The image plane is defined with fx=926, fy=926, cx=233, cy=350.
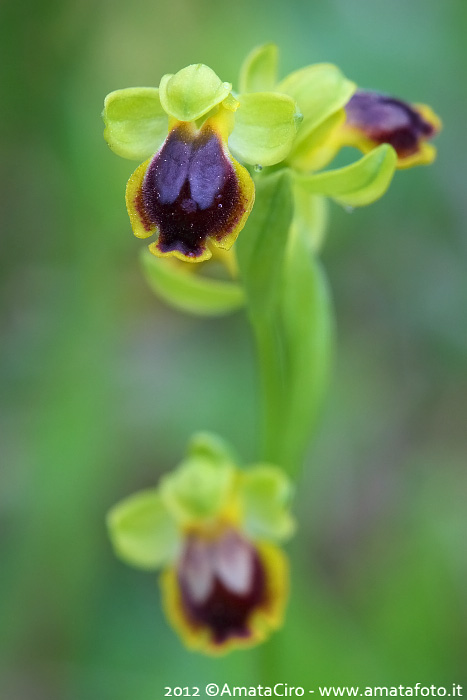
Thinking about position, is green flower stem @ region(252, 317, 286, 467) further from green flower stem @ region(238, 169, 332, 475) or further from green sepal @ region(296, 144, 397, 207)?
green sepal @ region(296, 144, 397, 207)

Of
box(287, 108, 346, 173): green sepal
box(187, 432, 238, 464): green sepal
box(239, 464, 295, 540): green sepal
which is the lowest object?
box(239, 464, 295, 540): green sepal

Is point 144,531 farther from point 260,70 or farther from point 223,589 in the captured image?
point 260,70

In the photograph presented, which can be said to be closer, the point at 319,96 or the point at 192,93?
the point at 192,93

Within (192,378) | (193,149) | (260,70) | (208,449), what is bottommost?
(208,449)

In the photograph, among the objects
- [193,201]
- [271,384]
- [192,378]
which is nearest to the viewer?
[193,201]

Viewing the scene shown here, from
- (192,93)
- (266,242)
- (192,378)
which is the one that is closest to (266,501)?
(266,242)

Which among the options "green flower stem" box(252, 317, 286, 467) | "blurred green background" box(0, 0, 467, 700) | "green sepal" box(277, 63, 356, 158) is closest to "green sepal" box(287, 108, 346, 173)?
"green sepal" box(277, 63, 356, 158)
